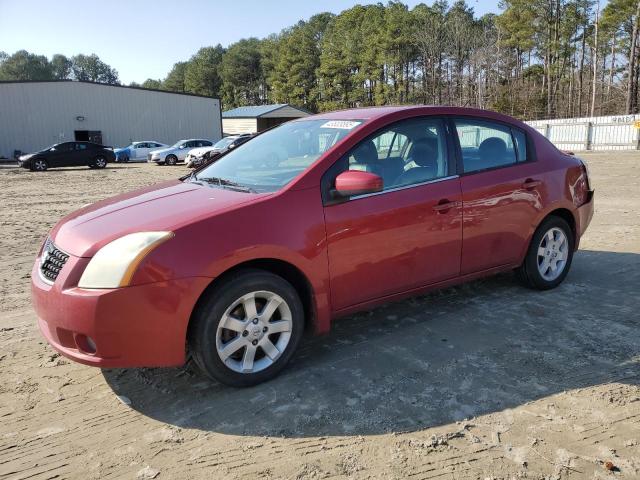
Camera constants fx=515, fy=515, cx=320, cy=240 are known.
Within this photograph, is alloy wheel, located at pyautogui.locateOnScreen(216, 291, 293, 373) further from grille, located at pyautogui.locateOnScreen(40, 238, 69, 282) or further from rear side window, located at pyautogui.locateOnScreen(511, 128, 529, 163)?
rear side window, located at pyautogui.locateOnScreen(511, 128, 529, 163)

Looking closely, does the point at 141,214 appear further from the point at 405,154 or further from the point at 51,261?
the point at 405,154

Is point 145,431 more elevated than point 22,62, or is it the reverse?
point 22,62

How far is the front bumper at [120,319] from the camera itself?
108 inches

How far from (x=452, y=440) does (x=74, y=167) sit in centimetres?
2999

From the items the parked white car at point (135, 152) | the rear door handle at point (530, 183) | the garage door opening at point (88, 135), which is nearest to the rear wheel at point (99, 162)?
the parked white car at point (135, 152)

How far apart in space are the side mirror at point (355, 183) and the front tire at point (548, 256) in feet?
6.81

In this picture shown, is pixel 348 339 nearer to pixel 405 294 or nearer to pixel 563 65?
pixel 405 294

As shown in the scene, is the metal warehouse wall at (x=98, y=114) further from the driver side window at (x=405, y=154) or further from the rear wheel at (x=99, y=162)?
the driver side window at (x=405, y=154)

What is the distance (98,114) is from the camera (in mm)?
39312

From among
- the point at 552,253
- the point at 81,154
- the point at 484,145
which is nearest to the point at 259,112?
the point at 81,154

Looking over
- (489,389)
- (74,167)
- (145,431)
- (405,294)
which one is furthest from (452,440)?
(74,167)

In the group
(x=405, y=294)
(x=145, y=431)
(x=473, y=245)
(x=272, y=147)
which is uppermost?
(x=272, y=147)

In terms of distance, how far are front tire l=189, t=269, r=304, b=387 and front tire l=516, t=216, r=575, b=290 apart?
2455 millimetres

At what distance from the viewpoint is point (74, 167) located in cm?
2853
